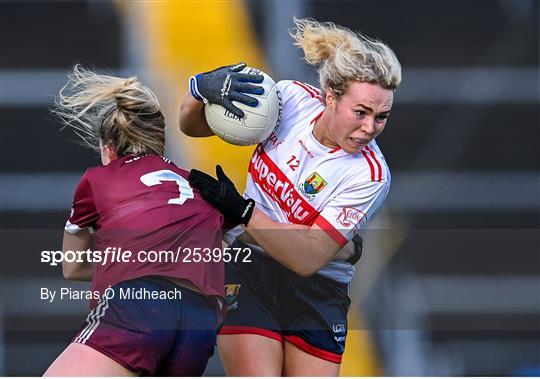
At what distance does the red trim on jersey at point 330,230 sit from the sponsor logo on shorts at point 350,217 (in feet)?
0.09

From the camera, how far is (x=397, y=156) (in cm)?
547

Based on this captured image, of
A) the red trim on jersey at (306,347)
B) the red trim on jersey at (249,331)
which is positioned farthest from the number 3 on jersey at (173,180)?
the red trim on jersey at (306,347)

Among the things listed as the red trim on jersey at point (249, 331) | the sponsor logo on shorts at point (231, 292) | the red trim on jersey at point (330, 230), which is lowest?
the red trim on jersey at point (249, 331)

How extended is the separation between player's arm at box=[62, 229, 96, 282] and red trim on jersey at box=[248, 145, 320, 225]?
1.78 ft

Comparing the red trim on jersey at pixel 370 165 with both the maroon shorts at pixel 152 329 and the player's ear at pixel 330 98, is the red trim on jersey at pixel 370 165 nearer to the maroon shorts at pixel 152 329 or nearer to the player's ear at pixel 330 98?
the player's ear at pixel 330 98

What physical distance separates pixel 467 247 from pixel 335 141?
2.49 metres

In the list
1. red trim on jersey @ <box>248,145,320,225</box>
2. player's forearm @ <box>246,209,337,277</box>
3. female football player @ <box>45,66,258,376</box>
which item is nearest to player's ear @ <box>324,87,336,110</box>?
red trim on jersey @ <box>248,145,320,225</box>

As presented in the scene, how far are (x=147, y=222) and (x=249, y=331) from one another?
51 centimetres

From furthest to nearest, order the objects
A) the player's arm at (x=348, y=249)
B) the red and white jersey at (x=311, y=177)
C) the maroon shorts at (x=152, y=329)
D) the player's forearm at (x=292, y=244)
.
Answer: the player's arm at (x=348, y=249), the red and white jersey at (x=311, y=177), the player's forearm at (x=292, y=244), the maroon shorts at (x=152, y=329)

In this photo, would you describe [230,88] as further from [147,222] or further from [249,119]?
[147,222]

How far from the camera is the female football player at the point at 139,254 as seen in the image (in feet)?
8.46

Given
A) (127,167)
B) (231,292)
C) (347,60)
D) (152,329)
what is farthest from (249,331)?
(347,60)

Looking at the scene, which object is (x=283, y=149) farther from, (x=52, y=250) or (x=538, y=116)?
(x=538, y=116)

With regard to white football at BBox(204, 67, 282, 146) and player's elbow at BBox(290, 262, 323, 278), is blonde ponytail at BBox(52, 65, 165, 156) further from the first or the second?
player's elbow at BBox(290, 262, 323, 278)
